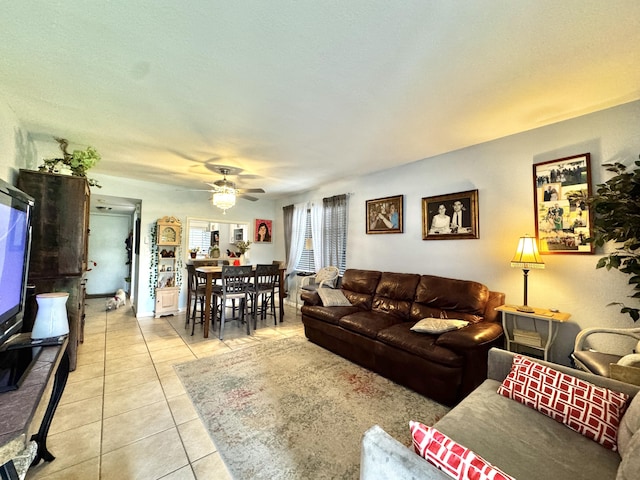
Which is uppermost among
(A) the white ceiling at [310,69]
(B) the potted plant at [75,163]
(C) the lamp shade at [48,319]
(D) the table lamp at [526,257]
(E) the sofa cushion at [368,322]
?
(A) the white ceiling at [310,69]

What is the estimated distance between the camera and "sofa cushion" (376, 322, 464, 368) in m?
2.14

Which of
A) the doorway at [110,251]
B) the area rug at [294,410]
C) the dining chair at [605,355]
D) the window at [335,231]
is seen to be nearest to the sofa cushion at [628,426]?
the dining chair at [605,355]

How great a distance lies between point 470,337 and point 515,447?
3.49ft

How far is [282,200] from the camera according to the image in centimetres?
631

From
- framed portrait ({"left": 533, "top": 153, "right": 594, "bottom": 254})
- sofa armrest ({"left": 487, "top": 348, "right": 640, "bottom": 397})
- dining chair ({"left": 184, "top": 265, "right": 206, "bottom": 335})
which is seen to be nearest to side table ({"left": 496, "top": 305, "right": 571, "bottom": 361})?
framed portrait ({"left": 533, "top": 153, "right": 594, "bottom": 254})

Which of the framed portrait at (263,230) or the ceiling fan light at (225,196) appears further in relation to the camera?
the framed portrait at (263,230)

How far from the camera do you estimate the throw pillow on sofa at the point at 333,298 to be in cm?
360

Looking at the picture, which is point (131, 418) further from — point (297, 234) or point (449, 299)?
point (297, 234)

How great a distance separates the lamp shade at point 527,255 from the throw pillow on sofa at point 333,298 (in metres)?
2.04

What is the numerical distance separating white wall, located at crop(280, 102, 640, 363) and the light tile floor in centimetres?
274

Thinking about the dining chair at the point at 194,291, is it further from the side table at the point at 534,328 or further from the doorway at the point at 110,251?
the side table at the point at 534,328

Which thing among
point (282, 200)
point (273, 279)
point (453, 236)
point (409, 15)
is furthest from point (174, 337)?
point (409, 15)

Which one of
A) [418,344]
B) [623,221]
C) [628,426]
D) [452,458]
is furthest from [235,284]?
[623,221]

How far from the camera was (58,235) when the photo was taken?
2537mm
